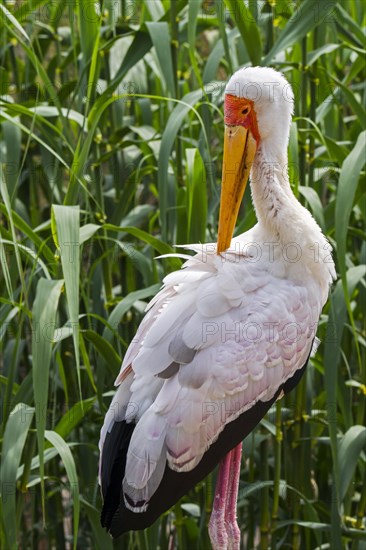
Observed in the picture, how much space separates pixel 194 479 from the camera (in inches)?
100

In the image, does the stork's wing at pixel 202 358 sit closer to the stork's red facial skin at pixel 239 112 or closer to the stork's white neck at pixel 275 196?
the stork's white neck at pixel 275 196

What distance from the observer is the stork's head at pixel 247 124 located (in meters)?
2.60

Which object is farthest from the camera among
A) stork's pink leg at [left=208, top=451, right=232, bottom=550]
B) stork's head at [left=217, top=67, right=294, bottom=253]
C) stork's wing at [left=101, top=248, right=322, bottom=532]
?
stork's pink leg at [left=208, top=451, right=232, bottom=550]

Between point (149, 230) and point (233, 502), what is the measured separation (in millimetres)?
889

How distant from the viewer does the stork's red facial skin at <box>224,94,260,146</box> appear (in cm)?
262

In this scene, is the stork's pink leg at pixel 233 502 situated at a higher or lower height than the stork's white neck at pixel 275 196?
lower

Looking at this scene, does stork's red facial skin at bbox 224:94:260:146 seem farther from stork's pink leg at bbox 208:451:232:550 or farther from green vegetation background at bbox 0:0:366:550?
stork's pink leg at bbox 208:451:232:550

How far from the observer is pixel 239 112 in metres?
2.64

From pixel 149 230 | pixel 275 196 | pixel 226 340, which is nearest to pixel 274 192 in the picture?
pixel 275 196

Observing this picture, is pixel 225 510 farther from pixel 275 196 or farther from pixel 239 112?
pixel 239 112

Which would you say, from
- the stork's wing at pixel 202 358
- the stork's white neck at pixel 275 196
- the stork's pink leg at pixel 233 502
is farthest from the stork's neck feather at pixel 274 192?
the stork's pink leg at pixel 233 502

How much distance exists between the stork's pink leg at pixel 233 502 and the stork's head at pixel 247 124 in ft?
1.80

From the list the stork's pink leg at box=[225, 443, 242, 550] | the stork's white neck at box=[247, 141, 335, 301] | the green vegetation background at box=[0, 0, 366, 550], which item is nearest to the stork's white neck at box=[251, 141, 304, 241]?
the stork's white neck at box=[247, 141, 335, 301]

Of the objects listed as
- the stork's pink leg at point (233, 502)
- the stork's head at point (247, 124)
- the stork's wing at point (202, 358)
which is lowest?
the stork's pink leg at point (233, 502)
